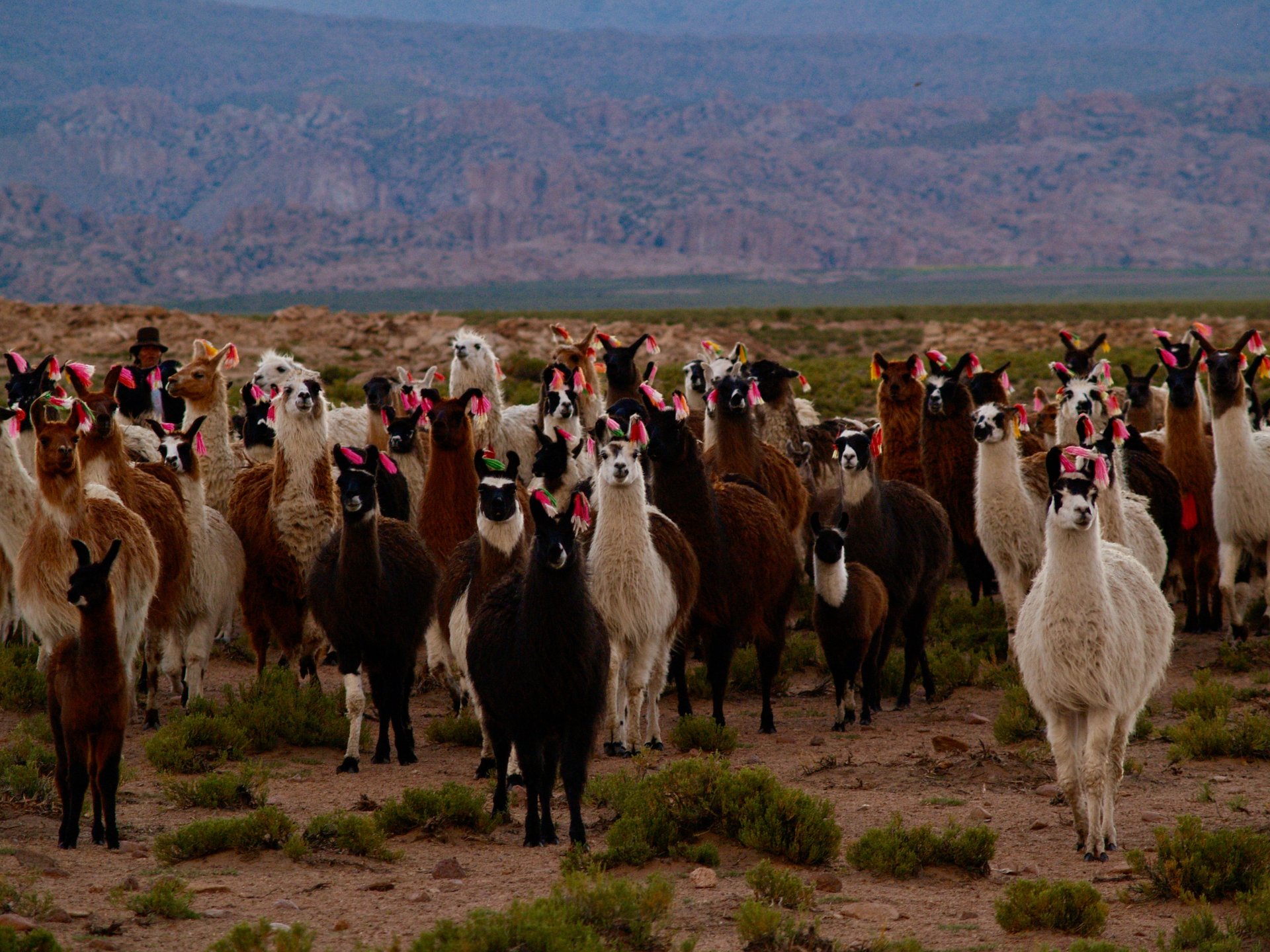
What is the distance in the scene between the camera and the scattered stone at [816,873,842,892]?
5637mm

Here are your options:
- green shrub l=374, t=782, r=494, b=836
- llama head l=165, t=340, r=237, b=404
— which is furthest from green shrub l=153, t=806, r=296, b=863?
llama head l=165, t=340, r=237, b=404

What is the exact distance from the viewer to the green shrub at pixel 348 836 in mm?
6059

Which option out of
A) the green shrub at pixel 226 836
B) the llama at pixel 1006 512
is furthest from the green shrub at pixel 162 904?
the llama at pixel 1006 512

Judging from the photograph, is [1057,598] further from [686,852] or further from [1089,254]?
[1089,254]

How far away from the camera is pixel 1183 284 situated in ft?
500

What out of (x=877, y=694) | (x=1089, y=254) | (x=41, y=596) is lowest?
(x=877, y=694)

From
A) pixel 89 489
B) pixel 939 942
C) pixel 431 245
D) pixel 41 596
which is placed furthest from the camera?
pixel 431 245

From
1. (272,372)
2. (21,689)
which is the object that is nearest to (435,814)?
(21,689)

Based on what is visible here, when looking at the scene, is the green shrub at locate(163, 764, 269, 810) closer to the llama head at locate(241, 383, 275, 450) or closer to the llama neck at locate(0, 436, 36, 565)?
the llama neck at locate(0, 436, 36, 565)

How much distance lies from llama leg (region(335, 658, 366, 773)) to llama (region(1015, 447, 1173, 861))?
136 inches

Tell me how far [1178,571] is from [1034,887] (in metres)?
8.06

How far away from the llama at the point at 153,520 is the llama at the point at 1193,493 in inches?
274

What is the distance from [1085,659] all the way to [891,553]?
3.22 m

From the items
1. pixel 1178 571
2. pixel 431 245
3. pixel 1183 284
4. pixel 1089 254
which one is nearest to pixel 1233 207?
pixel 1089 254
